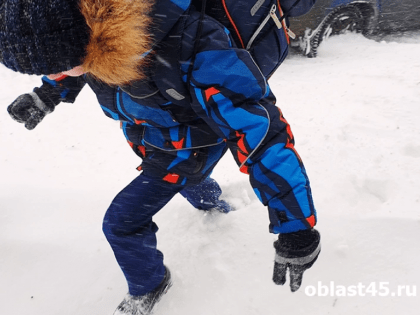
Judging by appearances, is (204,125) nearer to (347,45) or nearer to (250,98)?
(250,98)

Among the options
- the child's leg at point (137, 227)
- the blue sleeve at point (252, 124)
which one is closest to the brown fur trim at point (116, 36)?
the blue sleeve at point (252, 124)

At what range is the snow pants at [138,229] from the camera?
4.85 ft

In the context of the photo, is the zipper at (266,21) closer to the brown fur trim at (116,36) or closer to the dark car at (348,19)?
the brown fur trim at (116,36)

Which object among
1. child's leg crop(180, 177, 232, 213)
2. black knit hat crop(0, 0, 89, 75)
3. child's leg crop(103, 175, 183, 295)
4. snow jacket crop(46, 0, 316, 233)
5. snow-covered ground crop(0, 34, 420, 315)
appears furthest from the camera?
child's leg crop(180, 177, 232, 213)

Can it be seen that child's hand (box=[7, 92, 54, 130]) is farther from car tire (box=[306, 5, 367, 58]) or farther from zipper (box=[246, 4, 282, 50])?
car tire (box=[306, 5, 367, 58])

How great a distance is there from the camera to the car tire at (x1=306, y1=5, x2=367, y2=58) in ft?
15.9

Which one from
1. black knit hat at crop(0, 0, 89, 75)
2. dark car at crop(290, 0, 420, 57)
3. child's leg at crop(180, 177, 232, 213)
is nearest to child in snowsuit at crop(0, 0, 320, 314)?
black knit hat at crop(0, 0, 89, 75)

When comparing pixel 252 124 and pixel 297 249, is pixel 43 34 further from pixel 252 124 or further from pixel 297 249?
pixel 297 249

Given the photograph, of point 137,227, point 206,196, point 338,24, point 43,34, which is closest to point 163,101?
point 43,34

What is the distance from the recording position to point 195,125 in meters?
1.43

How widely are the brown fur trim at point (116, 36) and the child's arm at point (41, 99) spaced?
785mm

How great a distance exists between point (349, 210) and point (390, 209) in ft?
0.77

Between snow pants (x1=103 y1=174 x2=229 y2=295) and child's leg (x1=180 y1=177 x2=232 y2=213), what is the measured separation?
0.53 m

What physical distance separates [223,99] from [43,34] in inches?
23.6
